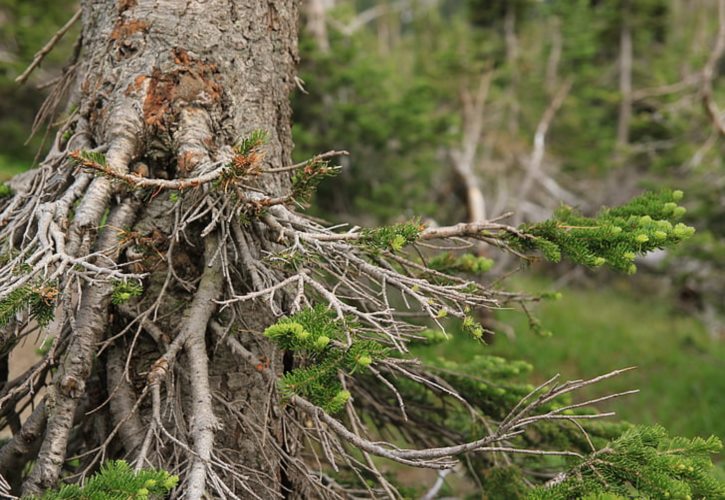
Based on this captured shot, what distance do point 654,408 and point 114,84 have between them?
7.58 m

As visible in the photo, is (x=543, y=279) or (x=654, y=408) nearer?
(x=654, y=408)

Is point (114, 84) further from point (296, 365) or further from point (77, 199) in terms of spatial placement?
point (296, 365)

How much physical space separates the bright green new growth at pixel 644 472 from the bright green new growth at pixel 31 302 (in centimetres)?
142

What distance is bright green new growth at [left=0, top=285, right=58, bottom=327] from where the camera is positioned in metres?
1.61

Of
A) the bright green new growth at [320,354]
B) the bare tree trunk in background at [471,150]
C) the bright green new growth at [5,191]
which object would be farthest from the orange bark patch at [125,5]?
the bare tree trunk in background at [471,150]

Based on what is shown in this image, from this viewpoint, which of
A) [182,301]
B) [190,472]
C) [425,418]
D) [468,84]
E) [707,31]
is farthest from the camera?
[707,31]

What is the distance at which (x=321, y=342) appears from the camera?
148 cm

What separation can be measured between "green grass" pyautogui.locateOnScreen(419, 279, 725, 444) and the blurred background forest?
0.03 meters

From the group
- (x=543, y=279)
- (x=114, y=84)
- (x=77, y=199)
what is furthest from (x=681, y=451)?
(x=543, y=279)

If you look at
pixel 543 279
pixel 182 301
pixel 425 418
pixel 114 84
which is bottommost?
pixel 543 279

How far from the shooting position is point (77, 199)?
2.08 m

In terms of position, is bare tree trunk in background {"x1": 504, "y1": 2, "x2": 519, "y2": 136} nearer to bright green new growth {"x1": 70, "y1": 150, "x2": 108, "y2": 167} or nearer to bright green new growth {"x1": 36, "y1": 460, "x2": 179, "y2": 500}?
bright green new growth {"x1": 70, "y1": 150, "x2": 108, "y2": 167}

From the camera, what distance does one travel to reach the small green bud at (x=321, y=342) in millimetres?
1476

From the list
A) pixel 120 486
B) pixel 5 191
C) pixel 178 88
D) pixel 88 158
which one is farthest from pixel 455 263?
pixel 5 191
